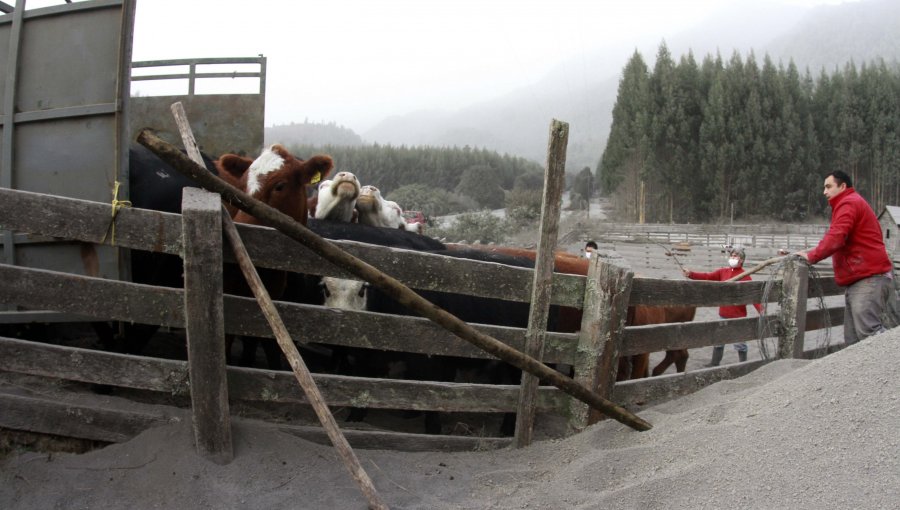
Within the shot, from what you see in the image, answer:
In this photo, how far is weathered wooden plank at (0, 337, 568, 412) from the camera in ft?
10.00

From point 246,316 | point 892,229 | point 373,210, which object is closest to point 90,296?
point 246,316

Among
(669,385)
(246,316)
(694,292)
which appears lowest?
(669,385)

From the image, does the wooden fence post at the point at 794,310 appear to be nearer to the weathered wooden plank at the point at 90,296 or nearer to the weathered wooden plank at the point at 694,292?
the weathered wooden plank at the point at 694,292

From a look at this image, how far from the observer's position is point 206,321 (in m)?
2.89

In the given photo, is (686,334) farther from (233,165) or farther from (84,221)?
(233,165)

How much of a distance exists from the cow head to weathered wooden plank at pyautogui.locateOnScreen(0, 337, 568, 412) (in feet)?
6.51

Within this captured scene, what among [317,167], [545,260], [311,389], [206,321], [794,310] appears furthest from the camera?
[317,167]

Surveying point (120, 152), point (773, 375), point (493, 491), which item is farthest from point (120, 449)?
point (773, 375)

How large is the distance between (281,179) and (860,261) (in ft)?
16.2

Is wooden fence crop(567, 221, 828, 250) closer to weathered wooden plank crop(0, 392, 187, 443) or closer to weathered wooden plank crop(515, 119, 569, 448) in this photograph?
weathered wooden plank crop(515, 119, 569, 448)

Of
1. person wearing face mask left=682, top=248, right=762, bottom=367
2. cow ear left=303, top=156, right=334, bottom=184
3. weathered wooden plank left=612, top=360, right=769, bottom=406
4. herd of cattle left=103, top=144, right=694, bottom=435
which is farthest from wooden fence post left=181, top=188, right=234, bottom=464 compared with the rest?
person wearing face mask left=682, top=248, right=762, bottom=367

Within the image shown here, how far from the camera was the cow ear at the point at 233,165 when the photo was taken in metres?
5.40

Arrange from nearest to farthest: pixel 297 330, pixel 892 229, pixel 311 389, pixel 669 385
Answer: pixel 311 389
pixel 297 330
pixel 669 385
pixel 892 229

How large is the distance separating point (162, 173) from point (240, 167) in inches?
32.4
